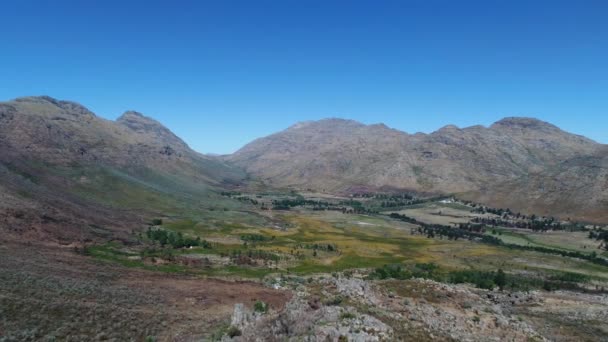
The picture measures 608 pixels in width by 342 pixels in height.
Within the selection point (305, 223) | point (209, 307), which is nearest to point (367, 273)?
point (209, 307)

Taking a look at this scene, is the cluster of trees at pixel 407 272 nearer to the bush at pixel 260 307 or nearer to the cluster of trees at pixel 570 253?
the bush at pixel 260 307

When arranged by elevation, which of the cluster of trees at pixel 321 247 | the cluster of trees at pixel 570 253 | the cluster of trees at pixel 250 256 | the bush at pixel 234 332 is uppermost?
the cluster of trees at pixel 570 253

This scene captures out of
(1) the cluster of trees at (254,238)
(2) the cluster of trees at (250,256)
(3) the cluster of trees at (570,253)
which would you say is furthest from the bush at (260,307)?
(3) the cluster of trees at (570,253)

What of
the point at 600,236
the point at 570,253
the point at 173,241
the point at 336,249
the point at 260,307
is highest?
the point at 600,236

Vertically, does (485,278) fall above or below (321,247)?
above

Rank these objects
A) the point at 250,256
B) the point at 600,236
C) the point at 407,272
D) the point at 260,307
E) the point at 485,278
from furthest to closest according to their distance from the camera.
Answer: the point at 600,236 < the point at 250,256 < the point at 407,272 < the point at 485,278 < the point at 260,307

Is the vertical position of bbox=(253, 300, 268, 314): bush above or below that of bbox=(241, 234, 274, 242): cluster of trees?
above

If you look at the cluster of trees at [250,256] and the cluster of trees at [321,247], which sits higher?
the cluster of trees at [321,247]

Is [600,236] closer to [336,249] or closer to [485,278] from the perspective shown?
[485,278]

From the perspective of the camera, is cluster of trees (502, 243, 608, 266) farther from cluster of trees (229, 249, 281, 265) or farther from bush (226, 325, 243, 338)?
bush (226, 325, 243, 338)

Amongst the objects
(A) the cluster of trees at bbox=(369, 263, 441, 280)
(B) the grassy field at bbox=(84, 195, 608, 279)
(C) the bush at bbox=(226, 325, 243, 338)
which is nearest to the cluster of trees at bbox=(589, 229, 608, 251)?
(B) the grassy field at bbox=(84, 195, 608, 279)

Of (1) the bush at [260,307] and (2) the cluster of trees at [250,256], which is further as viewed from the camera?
(2) the cluster of trees at [250,256]

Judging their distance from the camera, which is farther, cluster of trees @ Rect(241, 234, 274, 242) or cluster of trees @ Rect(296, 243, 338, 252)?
cluster of trees @ Rect(241, 234, 274, 242)

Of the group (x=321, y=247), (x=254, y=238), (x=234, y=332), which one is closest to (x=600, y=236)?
(x=321, y=247)
